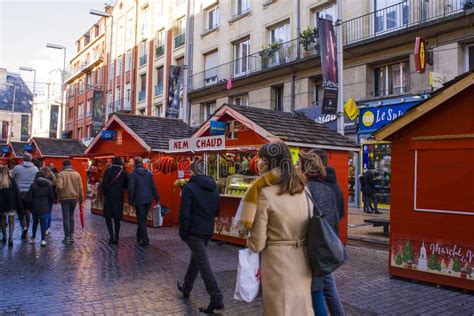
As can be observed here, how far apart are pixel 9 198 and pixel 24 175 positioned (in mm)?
1258

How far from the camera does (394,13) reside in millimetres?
17297

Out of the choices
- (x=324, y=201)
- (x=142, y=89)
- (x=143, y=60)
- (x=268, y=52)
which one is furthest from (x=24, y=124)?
(x=324, y=201)

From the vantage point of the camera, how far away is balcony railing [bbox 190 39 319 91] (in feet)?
67.8

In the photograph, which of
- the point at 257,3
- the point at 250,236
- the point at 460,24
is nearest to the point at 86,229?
the point at 250,236

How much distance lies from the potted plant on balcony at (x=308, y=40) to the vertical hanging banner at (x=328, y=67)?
5568 mm

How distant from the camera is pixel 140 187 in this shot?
10023 millimetres

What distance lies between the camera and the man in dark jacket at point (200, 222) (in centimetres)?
→ 532

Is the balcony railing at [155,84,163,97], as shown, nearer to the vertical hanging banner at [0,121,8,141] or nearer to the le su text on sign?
the le su text on sign

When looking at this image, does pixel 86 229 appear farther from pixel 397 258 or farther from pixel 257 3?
pixel 257 3

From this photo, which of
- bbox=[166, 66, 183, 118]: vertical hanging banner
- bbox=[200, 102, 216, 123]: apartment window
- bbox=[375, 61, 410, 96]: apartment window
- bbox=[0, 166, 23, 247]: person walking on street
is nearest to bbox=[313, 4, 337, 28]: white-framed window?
bbox=[375, 61, 410, 96]: apartment window

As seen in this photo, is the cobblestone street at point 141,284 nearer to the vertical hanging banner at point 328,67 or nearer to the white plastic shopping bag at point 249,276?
the white plastic shopping bag at point 249,276

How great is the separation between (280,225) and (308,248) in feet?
0.93

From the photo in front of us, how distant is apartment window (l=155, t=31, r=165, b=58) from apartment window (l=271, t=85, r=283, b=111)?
13.6 metres

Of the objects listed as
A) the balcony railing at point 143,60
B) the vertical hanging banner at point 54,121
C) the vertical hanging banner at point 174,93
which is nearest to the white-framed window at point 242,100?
the vertical hanging banner at point 174,93
